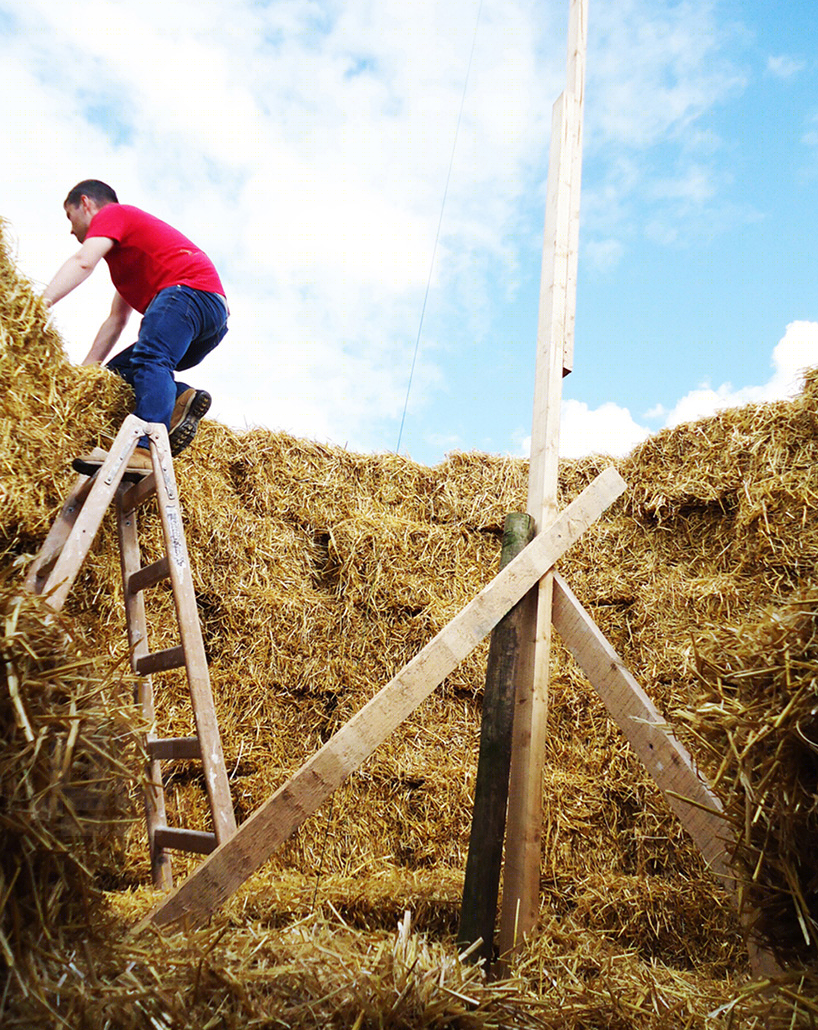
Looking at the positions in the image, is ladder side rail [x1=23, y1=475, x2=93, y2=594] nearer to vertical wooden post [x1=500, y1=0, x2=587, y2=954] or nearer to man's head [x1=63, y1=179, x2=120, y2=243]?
man's head [x1=63, y1=179, x2=120, y2=243]

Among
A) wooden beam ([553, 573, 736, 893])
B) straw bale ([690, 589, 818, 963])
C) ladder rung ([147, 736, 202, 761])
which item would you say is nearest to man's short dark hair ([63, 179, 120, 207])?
ladder rung ([147, 736, 202, 761])

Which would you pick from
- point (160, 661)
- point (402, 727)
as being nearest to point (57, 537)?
point (160, 661)

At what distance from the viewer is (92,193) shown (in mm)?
3740

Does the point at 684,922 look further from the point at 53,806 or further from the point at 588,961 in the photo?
the point at 53,806

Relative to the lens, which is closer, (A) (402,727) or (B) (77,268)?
(B) (77,268)

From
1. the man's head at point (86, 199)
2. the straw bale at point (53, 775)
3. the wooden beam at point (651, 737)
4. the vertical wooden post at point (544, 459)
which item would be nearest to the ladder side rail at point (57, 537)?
the straw bale at point (53, 775)

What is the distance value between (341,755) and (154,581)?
1.33 metres

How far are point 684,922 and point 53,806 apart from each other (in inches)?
92.5

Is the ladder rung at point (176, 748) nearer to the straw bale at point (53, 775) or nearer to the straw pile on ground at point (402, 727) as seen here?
the straw pile on ground at point (402, 727)

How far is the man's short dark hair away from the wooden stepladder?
4.95ft

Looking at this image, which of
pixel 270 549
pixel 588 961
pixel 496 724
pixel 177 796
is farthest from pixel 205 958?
pixel 270 549

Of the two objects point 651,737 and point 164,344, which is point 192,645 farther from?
point 651,737

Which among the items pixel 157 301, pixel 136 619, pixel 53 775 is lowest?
pixel 53 775

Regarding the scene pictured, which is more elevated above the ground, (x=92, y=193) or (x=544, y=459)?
(x=92, y=193)
